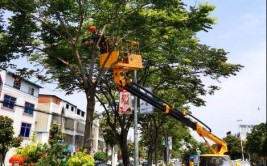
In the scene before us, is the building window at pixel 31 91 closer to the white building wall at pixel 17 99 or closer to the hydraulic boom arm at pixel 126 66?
the white building wall at pixel 17 99

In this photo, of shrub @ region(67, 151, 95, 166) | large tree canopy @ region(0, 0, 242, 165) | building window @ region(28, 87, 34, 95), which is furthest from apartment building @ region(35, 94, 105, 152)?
shrub @ region(67, 151, 95, 166)

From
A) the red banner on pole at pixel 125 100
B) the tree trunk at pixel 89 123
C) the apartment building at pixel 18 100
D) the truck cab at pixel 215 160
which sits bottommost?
the truck cab at pixel 215 160

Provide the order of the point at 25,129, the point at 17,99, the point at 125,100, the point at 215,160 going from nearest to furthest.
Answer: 1. the point at 215,160
2. the point at 125,100
3. the point at 17,99
4. the point at 25,129

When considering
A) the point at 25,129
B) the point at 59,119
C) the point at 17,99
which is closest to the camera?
the point at 17,99

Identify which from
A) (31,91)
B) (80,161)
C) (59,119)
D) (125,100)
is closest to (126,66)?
(125,100)

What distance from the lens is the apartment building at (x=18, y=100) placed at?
3834cm

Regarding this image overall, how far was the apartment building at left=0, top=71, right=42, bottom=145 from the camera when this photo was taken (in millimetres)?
38344

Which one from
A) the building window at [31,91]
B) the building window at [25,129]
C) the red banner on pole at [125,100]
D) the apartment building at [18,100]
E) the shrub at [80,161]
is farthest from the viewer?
the building window at [31,91]

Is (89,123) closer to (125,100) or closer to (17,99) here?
(125,100)

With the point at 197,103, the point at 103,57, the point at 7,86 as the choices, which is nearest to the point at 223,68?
the point at 197,103

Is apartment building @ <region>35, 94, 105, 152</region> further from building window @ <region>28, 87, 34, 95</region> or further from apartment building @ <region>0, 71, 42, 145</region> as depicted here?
building window @ <region>28, 87, 34, 95</region>

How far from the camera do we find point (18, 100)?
41.7 meters

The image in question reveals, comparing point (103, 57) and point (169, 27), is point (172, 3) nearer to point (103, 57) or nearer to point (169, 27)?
point (169, 27)

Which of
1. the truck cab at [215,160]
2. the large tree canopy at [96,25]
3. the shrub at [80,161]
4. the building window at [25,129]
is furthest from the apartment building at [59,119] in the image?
the shrub at [80,161]
